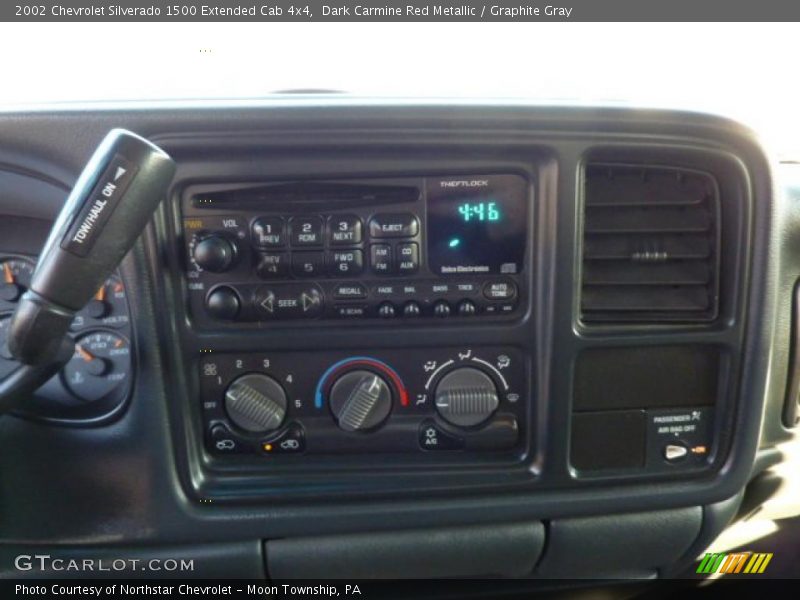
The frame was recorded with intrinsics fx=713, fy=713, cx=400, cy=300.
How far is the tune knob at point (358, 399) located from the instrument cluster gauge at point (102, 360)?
361 mm

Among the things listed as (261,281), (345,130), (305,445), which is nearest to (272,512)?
(305,445)

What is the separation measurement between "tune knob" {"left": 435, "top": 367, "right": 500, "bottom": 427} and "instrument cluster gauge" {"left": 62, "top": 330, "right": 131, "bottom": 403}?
54cm

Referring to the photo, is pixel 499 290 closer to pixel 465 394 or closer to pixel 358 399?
pixel 465 394

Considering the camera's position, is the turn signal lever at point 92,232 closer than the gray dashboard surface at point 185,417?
Yes

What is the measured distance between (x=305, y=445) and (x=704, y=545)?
0.83 metres

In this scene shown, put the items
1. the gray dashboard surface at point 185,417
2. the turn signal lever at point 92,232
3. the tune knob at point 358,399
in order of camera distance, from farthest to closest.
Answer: the tune knob at point 358,399, the gray dashboard surface at point 185,417, the turn signal lever at point 92,232

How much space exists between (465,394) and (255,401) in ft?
1.16

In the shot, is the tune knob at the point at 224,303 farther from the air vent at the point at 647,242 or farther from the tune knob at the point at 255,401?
the air vent at the point at 647,242

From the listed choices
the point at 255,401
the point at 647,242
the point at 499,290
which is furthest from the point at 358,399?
the point at 647,242

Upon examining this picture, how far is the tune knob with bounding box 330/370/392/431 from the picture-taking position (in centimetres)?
119

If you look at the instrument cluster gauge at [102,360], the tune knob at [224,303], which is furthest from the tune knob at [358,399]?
the instrument cluster gauge at [102,360]

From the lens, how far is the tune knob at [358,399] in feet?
3.89

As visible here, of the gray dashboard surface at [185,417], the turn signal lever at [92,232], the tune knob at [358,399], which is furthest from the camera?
the tune knob at [358,399]

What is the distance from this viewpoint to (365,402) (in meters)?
1.19
